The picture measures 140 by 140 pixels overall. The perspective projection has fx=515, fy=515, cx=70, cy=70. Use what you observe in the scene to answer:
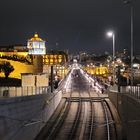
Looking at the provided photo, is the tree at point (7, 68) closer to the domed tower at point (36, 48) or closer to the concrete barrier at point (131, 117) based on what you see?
the domed tower at point (36, 48)

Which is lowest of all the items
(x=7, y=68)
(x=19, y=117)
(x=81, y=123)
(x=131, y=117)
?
(x=81, y=123)

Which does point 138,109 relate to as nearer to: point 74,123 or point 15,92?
point 15,92

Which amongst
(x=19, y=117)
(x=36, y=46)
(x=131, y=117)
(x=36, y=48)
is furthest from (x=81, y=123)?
(x=36, y=48)

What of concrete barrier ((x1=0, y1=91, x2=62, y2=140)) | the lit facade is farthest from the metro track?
the lit facade

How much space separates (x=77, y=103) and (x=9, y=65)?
47.9 meters

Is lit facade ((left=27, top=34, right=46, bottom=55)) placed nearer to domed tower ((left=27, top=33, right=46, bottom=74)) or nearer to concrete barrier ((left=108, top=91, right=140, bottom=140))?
domed tower ((left=27, top=33, right=46, bottom=74))

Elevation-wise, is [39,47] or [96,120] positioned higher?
[39,47]

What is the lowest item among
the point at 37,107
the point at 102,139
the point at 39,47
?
the point at 102,139

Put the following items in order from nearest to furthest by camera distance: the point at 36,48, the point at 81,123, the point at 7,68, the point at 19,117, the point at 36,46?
the point at 19,117, the point at 81,123, the point at 7,68, the point at 36,46, the point at 36,48

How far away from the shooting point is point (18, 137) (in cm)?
2991

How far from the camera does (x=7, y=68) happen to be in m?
112

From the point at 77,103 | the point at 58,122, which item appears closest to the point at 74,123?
the point at 58,122

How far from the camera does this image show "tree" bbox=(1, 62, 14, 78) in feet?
365

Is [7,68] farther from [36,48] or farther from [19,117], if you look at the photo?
[19,117]
